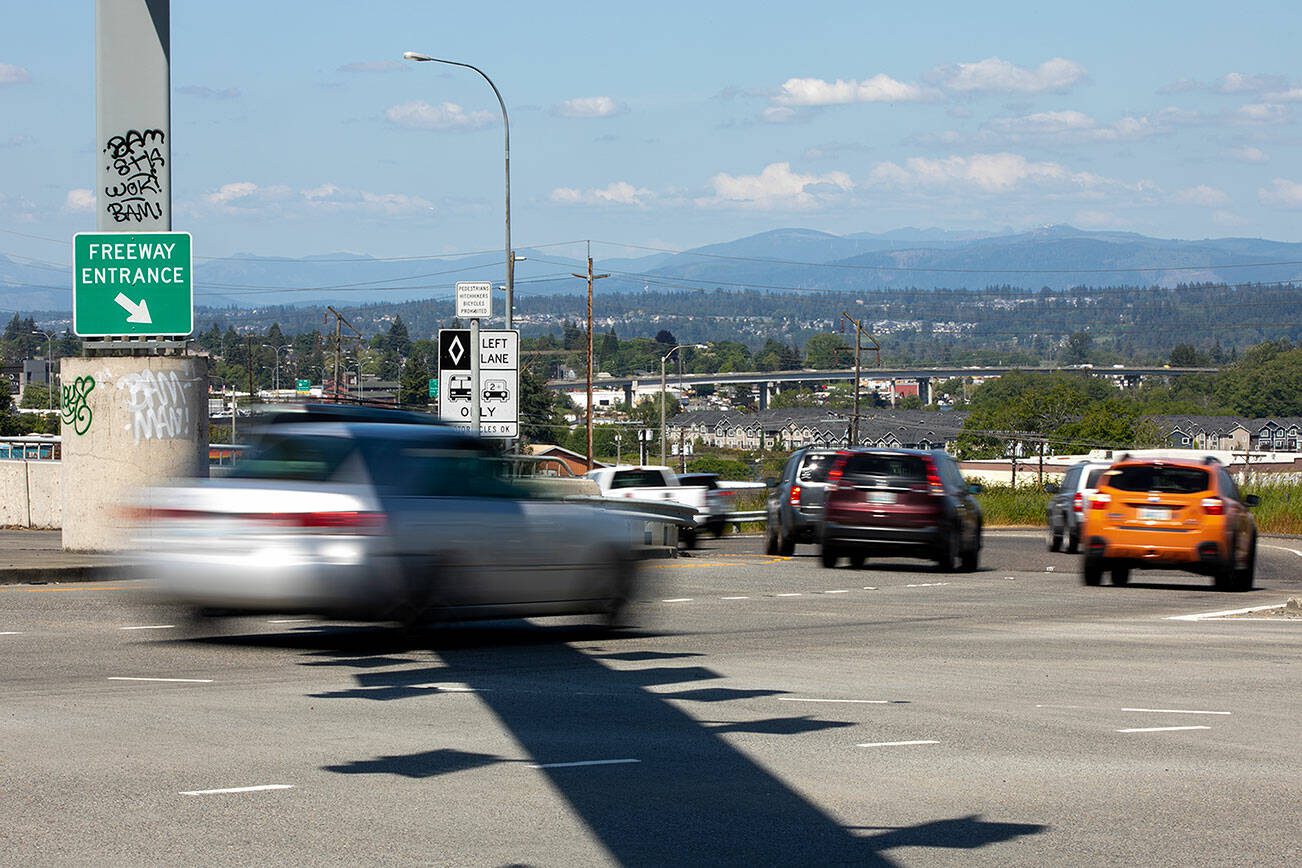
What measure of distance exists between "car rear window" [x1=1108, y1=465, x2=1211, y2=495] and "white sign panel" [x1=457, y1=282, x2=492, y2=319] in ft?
30.1

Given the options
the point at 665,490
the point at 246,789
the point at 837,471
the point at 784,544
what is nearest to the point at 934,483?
the point at 837,471

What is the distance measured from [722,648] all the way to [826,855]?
6.47 metres

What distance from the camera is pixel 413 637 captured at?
42.7 feet

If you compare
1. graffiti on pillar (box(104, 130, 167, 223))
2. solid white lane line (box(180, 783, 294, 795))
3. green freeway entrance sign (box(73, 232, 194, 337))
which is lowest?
solid white lane line (box(180, 783, 294, 795))

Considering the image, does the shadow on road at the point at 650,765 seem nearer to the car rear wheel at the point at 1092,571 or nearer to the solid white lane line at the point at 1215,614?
the solid white lane line at the point at 1215,614

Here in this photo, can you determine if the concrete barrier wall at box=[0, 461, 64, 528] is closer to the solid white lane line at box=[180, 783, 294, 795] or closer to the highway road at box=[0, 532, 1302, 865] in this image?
the highway road at box=[0, 532, 1302, 865]

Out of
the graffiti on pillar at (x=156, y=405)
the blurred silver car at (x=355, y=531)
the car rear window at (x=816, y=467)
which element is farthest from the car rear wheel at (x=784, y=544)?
the blurred silver car at (x=355, y=531)

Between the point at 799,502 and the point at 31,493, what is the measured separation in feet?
37.4

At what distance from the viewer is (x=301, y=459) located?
1195 centimetres

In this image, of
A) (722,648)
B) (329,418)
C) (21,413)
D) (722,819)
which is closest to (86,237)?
(329,418)

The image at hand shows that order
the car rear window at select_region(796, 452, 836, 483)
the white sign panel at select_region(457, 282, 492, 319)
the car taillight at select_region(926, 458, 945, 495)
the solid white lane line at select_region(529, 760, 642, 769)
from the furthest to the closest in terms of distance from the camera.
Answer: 1. the white sign panel at select_region(457, 282, 492, 319)
2. the car rear window at select_region(796, 452, 836, 483)
3. the car taillight at select_region(926, 458, 945, 495)
4. the solid white lane line at select_region(529, 760, 642, 769)

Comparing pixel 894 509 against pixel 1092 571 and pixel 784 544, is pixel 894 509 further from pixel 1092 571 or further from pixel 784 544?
pixel 784 544

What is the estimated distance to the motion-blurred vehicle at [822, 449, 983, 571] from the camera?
74.5ft

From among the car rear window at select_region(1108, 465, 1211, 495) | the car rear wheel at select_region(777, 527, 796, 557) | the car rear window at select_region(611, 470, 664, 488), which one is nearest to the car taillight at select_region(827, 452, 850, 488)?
the car rear wheel at select_region(777, 527, 796, 557)
